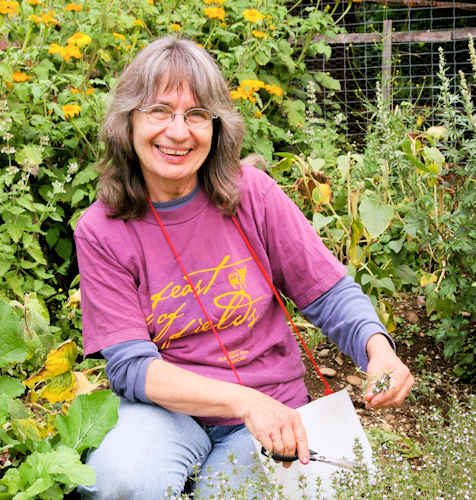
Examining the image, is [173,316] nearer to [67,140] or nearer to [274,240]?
[274,240]

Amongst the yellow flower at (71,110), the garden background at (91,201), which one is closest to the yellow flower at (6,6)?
the garden background at (91,201)

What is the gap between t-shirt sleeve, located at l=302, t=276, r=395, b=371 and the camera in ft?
5.28

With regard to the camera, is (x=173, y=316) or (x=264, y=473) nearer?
(x=264, y=473)

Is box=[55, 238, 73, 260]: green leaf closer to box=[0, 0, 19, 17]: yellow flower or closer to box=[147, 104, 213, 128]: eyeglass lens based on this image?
box=[0, 0, 19, 17]: yellow flower

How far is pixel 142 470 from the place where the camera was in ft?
4.91

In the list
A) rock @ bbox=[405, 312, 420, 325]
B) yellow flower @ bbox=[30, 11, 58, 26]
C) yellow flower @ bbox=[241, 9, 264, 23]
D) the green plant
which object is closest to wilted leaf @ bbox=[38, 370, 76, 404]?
the green plant

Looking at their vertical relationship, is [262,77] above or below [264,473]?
above

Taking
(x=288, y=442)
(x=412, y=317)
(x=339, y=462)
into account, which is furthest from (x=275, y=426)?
(x=412, y=317)

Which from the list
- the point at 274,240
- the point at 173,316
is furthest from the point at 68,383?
the point at 274,240

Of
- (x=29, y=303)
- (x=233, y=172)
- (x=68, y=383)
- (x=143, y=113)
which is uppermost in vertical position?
(x=143, y=113)

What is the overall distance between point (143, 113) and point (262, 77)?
1987mm

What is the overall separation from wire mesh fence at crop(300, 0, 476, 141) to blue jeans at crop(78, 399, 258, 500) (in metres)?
3.04

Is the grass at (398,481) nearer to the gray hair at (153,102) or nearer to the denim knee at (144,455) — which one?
the denim knee at (144,455)

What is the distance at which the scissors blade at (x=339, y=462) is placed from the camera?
55.8 inches
